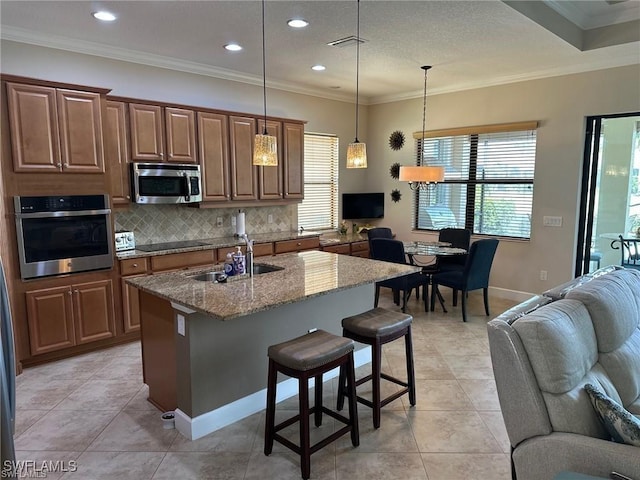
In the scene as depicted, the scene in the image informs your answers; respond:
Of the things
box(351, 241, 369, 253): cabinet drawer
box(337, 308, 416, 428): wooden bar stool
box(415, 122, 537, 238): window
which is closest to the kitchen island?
box(337, 308, 416, 428): wooden bar stool

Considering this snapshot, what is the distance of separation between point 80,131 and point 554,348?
12.5ft

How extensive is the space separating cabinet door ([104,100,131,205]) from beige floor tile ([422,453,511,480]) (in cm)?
340

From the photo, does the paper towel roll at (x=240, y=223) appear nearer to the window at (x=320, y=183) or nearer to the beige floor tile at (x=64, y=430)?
the window at (x=320, y=183)

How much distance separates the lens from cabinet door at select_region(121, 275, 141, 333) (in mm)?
4004

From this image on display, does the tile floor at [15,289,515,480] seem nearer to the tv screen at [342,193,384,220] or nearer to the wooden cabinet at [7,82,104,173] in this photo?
the wooden cabinet at [7,82,104,173]

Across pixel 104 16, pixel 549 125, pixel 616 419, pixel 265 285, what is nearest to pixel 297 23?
pixel 104 16

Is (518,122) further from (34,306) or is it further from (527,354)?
(34,306)

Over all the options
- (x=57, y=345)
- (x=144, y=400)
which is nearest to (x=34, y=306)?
(x=57, y=345)

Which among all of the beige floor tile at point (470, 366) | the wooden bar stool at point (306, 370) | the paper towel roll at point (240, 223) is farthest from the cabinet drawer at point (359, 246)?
the wooden bar stool at point (306, 370)

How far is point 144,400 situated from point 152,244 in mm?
2018

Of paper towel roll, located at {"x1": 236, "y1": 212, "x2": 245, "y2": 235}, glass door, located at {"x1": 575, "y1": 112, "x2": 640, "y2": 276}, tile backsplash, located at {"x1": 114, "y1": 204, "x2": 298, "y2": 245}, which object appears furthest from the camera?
paper towel roll, located at {"x1": 236, "y1": 212, "x2": 245, "y2": 235}

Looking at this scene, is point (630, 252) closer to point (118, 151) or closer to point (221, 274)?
point (221, 274)

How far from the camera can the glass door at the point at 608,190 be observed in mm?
4844

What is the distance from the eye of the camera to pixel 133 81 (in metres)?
4.40
